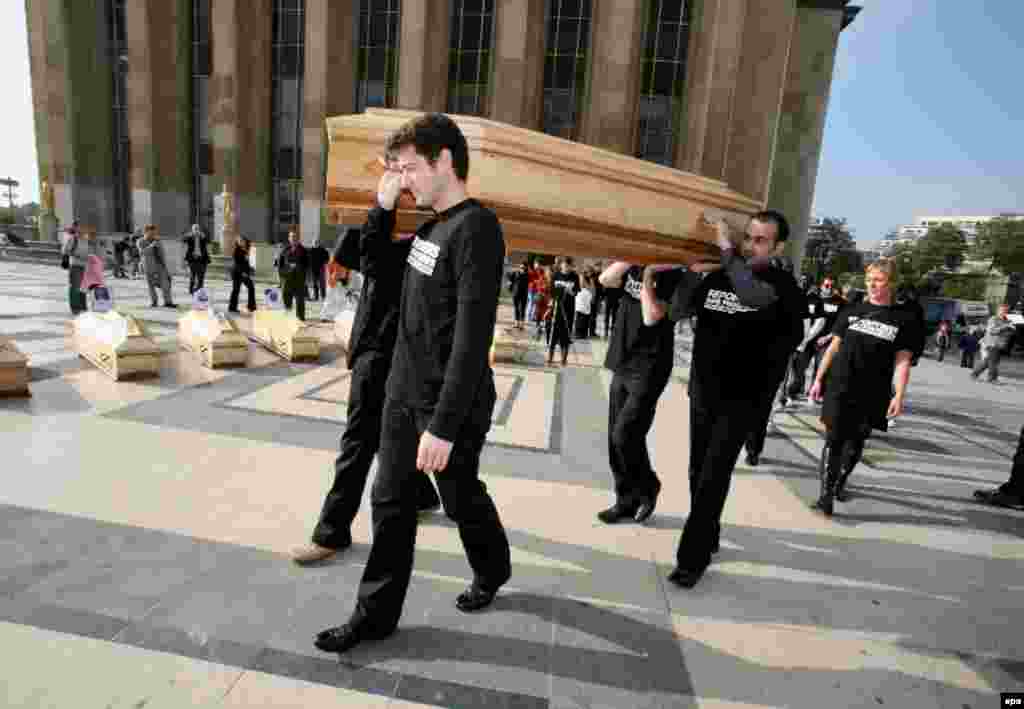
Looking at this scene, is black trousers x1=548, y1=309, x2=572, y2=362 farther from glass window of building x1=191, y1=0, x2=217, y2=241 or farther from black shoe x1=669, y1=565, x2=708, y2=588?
glass window of building x1=191, y1=0, x2=217, y2=241

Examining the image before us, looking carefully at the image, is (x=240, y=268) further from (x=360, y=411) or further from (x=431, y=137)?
(x=431, y=137)

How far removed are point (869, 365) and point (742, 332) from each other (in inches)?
71.7

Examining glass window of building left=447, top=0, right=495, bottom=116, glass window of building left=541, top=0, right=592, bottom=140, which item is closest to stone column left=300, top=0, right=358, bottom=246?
glass window of building left=447, top=0, right=495, bottom=116

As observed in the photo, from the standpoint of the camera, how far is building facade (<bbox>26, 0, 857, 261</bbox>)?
23938 mm

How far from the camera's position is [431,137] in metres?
1.81

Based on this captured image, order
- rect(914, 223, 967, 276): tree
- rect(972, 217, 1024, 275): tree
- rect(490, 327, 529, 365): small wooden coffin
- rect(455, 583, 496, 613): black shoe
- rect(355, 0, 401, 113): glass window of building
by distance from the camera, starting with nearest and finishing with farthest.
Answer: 1. rect(455, 583, 496, 613): black shoe
2. rect(490, 327, 529, 365): small wooden coffin
3. rect(355, 0, 401, 113): glass window of building
4. rect(972, 217, 1024, 275): tree
5. rect(914, 223, 967, 276): tree

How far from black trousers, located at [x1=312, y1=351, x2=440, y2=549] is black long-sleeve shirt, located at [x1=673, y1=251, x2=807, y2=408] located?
1.59 metres

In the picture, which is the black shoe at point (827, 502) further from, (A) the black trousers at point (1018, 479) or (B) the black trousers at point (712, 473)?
(A) the black trousers at point (1018, 479)

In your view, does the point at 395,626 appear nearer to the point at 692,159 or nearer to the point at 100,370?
the point at 100,370

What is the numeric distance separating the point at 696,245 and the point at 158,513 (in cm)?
326

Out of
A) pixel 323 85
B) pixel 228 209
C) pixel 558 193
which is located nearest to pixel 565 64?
pixel 323 85

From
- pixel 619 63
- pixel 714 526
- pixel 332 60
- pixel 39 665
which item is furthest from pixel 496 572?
pixel 332 60

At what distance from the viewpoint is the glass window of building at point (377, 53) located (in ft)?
85.5

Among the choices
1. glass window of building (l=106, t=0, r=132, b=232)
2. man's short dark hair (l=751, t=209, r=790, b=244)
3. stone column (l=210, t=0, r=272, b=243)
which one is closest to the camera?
man's short dark hair (l=751, t=209, r=790, b=244)
